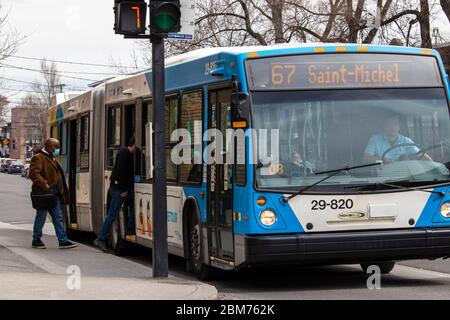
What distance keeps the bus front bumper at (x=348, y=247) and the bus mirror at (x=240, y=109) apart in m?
1.26

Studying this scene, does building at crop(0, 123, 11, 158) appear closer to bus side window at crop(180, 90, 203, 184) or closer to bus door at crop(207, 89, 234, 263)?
bus side window at crop(180, 90, 203, 184)

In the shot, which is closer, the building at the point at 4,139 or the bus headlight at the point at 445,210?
the bus headlight at the point at 445,210

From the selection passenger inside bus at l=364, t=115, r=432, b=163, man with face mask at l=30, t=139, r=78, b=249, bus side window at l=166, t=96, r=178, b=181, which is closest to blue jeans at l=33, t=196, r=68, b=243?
man with face mask at l=30, t=139, r=78, b=249

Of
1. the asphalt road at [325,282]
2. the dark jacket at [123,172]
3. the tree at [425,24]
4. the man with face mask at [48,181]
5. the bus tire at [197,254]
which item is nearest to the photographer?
the asphalt road at [325,282]

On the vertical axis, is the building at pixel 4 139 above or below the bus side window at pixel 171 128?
above

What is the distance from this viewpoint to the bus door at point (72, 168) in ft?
61.0

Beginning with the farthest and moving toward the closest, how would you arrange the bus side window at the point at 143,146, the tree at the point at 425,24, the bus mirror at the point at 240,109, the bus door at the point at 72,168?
the tree at the point at 425,24, the bus door at the point at 72,168, the bus side window at the point at 143,146, the bus mirror at the point at 240,109

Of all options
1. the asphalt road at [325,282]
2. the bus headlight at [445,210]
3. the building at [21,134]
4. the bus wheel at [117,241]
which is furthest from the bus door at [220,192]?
the building at [21,134]

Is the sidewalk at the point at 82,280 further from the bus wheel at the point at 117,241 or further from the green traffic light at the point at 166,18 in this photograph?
the green traffic light at the point at 166,18

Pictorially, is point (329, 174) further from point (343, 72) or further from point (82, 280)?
point (82, 280)

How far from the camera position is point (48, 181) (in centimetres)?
1472

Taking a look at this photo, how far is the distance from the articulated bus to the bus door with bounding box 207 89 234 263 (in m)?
0.01

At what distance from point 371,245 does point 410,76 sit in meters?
2.07

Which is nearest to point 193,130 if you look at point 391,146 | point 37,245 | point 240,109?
point 240,109
